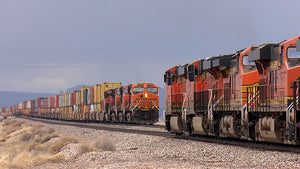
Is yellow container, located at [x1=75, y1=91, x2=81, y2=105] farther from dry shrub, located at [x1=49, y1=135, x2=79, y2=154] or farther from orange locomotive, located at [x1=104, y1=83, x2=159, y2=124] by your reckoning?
dry shrub, located at [x1=49, y1=135, x2=79, y2=154]

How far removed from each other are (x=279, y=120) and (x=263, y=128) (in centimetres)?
69

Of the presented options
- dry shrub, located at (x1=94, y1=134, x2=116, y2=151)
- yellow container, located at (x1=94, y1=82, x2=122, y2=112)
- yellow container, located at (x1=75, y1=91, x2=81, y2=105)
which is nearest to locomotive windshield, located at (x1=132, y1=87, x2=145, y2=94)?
yellow container, located at (x1=94, y1=82, x2=122, y2=112)

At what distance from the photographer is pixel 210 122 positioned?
1989 cm

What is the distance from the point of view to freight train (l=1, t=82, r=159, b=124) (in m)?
40.1

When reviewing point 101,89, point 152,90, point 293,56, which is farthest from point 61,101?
point 293,56

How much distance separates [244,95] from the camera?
17281 millimetres

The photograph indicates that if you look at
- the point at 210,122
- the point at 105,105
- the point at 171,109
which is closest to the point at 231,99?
the point at 210,122

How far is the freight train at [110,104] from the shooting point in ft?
131

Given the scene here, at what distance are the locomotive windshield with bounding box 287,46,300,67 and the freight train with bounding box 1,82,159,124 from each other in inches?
1011

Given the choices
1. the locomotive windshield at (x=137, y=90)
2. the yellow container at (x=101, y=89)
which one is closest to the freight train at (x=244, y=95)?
the locomotive windshield at (x=137, y=90)

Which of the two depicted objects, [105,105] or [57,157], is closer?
[57,157]

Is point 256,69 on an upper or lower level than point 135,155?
upper

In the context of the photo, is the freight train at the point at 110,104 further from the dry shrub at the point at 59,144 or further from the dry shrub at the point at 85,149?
the dry shrub at the point at 85,149

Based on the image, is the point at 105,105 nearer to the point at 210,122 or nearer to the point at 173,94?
the point at 173,94
